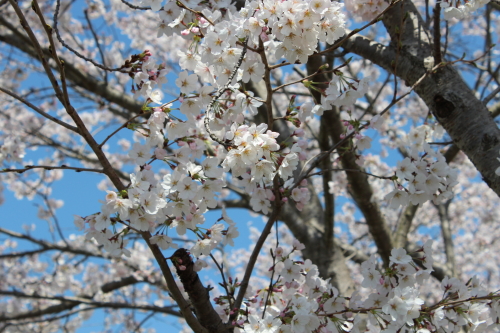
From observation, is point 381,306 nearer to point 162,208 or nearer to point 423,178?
point 423,178

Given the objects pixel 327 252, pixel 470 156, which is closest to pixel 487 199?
pixel 327 252

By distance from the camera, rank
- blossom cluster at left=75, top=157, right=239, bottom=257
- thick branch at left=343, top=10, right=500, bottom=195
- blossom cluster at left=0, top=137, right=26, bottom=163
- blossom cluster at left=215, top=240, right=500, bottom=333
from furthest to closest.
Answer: blossom cluster at left=0, top=137, right=26, bottom=163 → thick branch at left=343, top=10, right=500, bottom=195 → blossom cluster at left=215, top=240, right=500, bottom=333 → blossom cluster at left=75, top=157, right=239, bottom=257

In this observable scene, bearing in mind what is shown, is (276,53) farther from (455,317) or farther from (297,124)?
(455,317)

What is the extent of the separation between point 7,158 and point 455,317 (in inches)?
127

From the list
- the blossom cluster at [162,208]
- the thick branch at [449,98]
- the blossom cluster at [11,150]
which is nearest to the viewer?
the blossom cluster at [162,208]

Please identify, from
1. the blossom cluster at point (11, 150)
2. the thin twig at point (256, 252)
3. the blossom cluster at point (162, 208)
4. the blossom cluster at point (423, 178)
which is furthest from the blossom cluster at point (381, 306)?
the blossom cluster at point (11, 150)

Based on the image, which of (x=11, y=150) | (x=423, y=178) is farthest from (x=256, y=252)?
(x=11, y=150)

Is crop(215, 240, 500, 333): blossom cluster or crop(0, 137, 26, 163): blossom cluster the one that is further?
crop(0, 137, 26, 163): blossom cluster

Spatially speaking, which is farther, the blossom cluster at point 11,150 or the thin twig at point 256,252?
the blossom cluster at point 11,150

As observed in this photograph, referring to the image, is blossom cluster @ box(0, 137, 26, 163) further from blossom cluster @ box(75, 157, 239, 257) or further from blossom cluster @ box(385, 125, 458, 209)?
blossom cluster @ box(385, 125, 458, 209)

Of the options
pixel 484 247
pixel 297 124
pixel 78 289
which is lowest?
pixel 297 124

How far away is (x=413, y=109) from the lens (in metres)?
6.58

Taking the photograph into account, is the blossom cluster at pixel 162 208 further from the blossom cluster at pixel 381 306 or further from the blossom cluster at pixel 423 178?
the blossom cluster at pixel 423 178

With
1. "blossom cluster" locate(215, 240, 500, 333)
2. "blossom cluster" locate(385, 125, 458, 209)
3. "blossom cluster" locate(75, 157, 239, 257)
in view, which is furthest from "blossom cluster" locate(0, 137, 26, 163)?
"blossom cluster" locate(385, 125, 458, 209)
